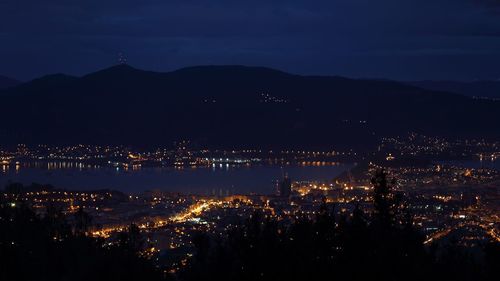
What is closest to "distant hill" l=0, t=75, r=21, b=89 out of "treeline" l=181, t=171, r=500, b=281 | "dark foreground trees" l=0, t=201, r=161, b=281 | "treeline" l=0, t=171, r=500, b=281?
"dark foreground trees" l=0, t=201, r=161, b=281

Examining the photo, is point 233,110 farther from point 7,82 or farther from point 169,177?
point 7,82

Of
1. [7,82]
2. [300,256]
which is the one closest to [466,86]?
[7,82]

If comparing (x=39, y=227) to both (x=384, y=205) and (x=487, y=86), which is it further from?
(x=487, y=86)

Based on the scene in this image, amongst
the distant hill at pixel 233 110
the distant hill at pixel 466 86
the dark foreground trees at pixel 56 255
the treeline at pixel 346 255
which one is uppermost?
the distant hill at pixel 466 86

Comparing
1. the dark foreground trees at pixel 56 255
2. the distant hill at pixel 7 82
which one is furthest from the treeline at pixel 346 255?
the distant hill at pixel 7 82

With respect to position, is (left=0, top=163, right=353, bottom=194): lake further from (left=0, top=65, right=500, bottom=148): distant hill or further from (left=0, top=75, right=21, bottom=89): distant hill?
(left=0, top=75, right=21, bottom=89): distant hill

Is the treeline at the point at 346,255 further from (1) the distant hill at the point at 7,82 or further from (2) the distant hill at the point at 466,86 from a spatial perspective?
(1) the distant hill at the point at 7,82
